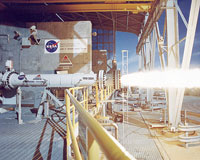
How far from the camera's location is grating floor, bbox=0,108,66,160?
276 centimetres

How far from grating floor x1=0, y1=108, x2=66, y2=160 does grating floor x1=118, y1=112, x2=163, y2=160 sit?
2400mm

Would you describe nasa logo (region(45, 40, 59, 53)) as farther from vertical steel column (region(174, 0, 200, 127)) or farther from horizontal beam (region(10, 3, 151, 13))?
vertical steel column (region(174, 0, 200, 127))

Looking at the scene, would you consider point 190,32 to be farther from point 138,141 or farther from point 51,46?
point 51,46

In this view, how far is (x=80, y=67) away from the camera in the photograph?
32.4ft

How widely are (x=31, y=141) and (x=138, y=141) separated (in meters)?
3.74

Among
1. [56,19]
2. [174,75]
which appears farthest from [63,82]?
[56,19]

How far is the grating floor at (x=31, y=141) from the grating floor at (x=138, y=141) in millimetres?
2400

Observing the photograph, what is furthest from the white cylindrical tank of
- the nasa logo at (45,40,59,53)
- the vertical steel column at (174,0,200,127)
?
the nasa logo at (45,40,59,53)

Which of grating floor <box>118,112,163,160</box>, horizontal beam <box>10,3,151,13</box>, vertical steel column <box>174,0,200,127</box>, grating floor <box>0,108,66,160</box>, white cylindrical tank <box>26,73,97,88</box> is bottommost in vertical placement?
grating floor <box>118,112,163,160</box>

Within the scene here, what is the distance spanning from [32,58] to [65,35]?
246cm

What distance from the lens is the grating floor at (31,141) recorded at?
2758 millimetres

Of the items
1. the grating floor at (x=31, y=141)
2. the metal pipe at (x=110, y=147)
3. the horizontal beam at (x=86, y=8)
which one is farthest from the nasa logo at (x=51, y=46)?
the metal pipe at (x=110, y=147)

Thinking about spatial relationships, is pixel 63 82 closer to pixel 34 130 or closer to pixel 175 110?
pixel 34 130

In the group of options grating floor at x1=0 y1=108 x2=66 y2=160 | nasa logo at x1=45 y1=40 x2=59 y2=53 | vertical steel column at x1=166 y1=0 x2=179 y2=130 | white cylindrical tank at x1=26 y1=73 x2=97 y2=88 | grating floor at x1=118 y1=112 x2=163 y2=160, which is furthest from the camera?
nasa logo at x1=45 y1=40 x2=59 y2=53
